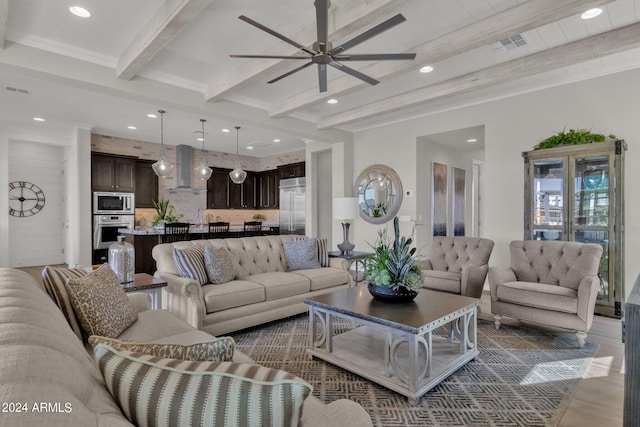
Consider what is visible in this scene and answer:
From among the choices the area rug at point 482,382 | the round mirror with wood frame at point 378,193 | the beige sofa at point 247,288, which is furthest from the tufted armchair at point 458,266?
the round mirror with wood frame at point 378,193

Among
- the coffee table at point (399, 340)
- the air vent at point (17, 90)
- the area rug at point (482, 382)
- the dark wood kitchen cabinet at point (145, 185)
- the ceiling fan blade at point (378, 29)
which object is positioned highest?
the air vent at point (17, 90)

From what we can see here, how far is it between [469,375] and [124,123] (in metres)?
6.54

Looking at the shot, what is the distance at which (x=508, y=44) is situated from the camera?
346 centimetres

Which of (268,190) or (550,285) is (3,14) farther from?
(268,190)

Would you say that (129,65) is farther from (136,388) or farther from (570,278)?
(570,278)

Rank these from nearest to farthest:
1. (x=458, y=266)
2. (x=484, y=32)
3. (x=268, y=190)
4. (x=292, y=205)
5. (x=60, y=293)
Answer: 1. (x=60, y=293)
2. (x=484, y=32)
3. (x=458, y=266)
4. (x=292, y=205)
5. (x=268, y=190)

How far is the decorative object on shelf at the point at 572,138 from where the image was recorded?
3799 mm

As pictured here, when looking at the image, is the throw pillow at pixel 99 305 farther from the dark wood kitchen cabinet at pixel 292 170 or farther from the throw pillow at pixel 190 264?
the dark wood kitchen cabinet at pixel 292 170

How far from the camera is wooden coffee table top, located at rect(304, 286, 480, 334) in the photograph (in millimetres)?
2271

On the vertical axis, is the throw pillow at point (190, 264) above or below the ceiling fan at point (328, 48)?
below

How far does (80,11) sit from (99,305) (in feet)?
8.15

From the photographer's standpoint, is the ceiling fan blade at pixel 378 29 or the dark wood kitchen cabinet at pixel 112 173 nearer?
the ceiling fan blade at pixel 378 29

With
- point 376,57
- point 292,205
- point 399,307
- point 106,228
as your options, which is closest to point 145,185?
point 106,228

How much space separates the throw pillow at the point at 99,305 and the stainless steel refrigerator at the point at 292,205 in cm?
581
